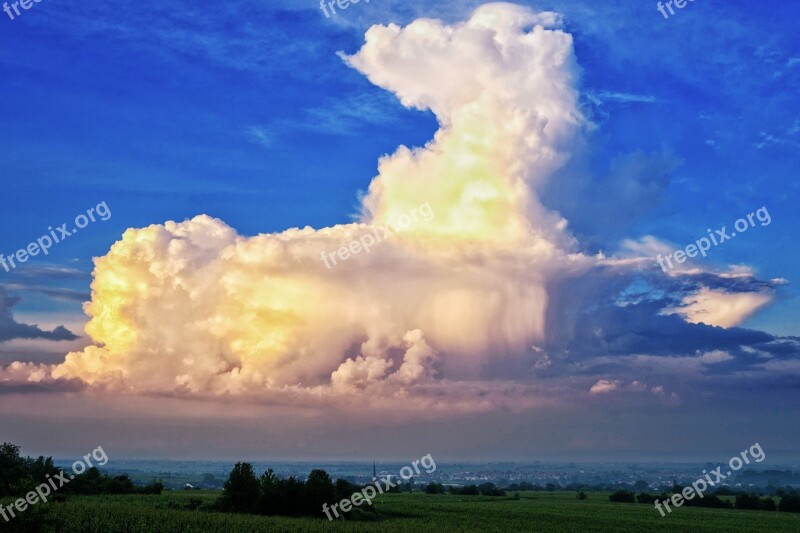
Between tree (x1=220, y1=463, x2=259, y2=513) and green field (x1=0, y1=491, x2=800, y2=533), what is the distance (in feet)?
12.3

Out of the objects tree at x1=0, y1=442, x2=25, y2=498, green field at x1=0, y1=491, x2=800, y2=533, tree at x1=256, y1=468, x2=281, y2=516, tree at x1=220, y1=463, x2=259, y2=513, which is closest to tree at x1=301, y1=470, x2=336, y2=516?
tree at x1=256, y1=468, x2=281, y2=516

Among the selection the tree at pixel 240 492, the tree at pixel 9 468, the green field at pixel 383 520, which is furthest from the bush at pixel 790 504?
the tree at pixel 9 468

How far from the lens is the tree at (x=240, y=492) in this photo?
347 ft

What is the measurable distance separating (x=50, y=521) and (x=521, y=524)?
61720 mm

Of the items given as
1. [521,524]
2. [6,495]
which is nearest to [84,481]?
[6,495]

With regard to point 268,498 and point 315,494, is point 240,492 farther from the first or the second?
point 315,494

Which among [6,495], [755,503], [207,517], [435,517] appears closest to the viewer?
[207,517]

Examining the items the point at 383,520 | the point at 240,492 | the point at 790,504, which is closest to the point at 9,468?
the point at 240,492

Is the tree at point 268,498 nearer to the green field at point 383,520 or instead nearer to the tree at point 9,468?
the green field at point 383,520

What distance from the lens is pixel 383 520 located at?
101 m

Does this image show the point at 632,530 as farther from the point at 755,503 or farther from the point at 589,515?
the point at 755,503

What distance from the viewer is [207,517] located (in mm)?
90312

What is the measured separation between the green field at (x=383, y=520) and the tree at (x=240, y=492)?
374 centimetres

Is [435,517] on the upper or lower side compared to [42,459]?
lower
